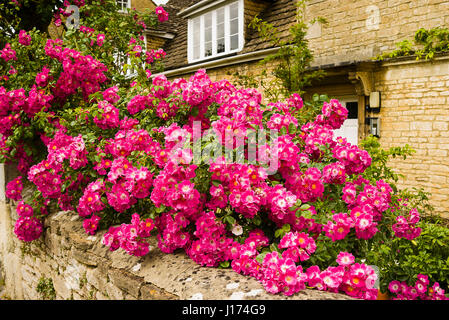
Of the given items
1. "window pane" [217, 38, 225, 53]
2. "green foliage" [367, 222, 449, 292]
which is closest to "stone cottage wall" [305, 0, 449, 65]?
"window pane" [217, 38, 225, 53]

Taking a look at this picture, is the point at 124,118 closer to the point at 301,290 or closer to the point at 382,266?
the point at 301,290

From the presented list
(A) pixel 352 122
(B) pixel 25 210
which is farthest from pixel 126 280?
(A) pixel 352 122

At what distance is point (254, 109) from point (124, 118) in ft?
4.15

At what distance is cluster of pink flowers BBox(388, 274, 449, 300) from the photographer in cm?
236

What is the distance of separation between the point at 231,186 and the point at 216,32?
34.2ft

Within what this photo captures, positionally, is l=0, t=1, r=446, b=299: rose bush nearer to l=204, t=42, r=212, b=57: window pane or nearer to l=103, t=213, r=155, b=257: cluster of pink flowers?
l=103, t=213, r=155, b=257: cluster of pink flowers

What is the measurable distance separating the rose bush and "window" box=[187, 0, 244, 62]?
819 cm

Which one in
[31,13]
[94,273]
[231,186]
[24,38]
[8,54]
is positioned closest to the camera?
[231,186]

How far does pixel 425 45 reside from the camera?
6633 mm

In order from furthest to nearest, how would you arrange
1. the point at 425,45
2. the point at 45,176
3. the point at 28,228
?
the point at 425,45 → the point at 28,228 → the point at 45,176

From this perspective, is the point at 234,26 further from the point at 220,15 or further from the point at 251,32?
the point at 220,15

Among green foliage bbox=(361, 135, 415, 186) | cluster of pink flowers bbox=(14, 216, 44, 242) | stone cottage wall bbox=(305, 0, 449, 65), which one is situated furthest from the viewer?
stone cottage wall bbox=(305, 0, 449, 65)

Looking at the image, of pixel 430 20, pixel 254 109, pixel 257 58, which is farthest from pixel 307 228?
pixel 257 58

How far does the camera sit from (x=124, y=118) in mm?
3000
